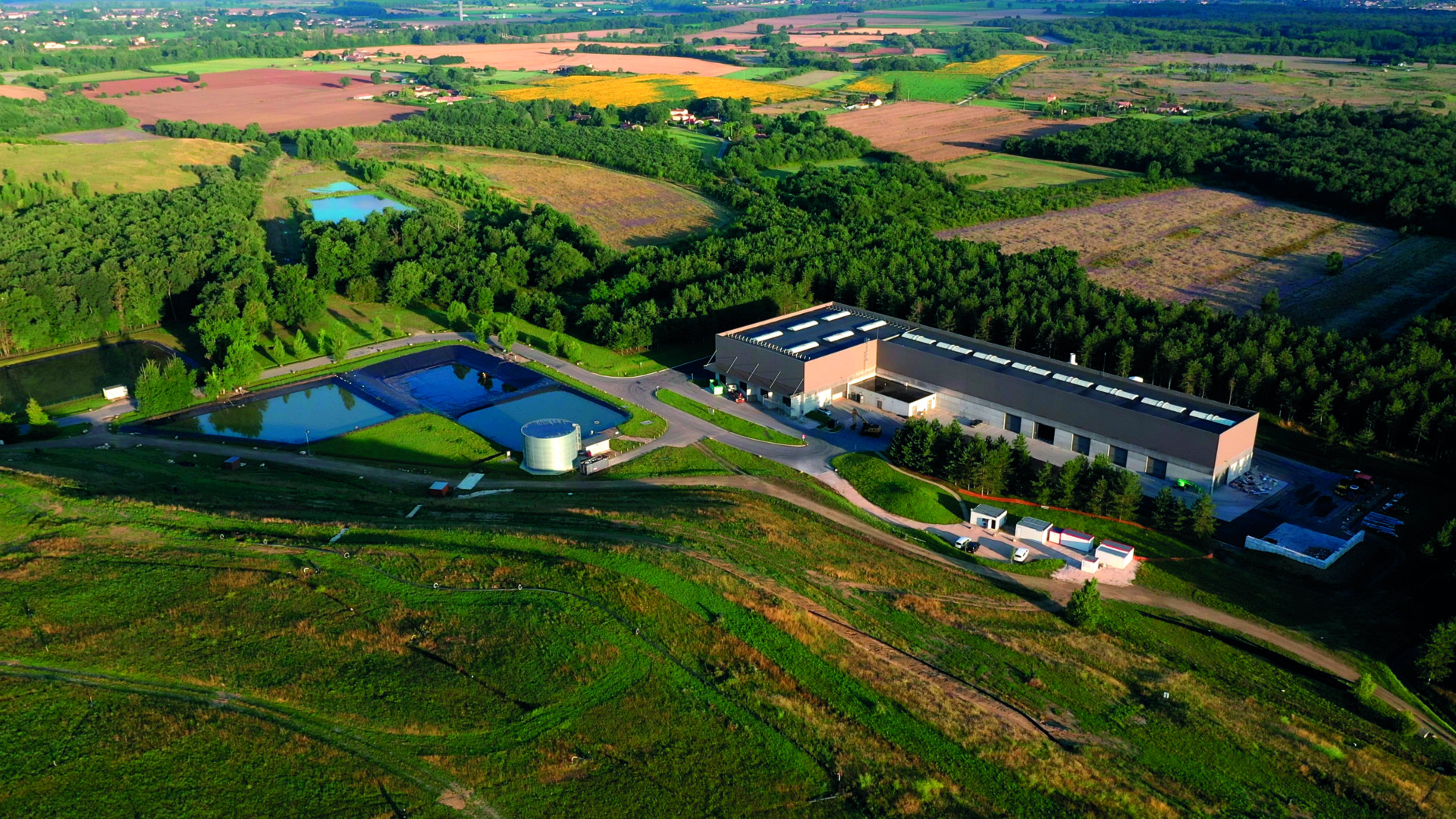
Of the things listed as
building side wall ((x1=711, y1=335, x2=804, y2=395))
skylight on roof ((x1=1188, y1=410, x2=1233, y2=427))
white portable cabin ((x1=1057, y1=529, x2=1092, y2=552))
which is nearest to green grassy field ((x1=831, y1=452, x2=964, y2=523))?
white portable cabin ((x1=1057, y1=529, x2=1092, y2=552))

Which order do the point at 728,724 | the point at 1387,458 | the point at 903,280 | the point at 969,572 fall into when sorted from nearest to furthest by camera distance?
the point at 728,724, the point at 969,572, the point at 1387,458, the point at 903,280

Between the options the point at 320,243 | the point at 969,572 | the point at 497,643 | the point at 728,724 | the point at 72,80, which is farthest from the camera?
the point at 72,80

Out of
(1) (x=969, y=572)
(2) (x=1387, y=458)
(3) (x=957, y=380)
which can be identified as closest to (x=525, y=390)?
(3) (x=957, y=380)

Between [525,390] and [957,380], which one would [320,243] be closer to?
[525,390]

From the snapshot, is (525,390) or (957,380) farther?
(525,390)

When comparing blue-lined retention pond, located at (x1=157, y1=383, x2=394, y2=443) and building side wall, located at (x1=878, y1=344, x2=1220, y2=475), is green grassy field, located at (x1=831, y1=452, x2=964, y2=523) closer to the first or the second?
building side wall, located at (x1=878, y1=344, x2=1220, y2=475)

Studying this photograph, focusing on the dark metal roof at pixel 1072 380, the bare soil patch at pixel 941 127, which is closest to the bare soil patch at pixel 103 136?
the bare soil patch at pixel 941 127
